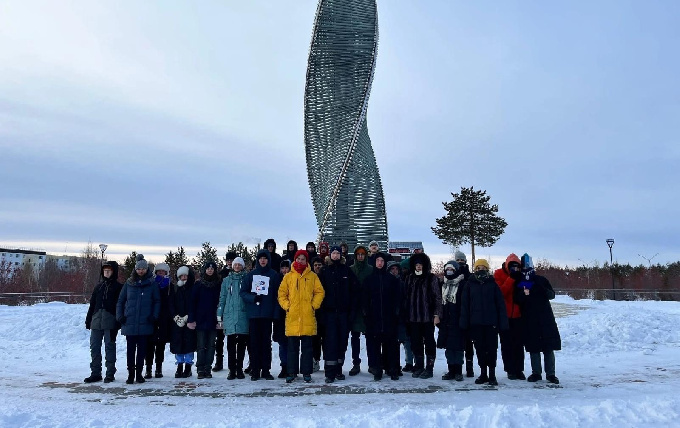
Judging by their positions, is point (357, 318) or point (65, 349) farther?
point (65, 349)

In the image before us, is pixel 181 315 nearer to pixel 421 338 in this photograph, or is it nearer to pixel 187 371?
pixel 187 371

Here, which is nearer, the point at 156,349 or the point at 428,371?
the point at 428,371

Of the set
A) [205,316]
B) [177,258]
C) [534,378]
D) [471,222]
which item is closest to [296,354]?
[205,316]

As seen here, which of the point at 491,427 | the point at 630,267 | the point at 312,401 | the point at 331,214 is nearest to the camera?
the point at 491,427

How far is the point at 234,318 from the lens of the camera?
712cm

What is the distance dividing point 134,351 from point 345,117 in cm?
1213

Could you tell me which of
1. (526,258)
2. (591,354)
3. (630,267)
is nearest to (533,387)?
(526,258)

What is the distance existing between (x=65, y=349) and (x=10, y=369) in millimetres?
2347

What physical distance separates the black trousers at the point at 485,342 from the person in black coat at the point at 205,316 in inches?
148

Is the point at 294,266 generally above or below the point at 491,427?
above

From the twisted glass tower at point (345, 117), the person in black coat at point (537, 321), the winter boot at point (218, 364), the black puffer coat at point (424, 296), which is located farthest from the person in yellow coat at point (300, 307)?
the twisted glass tower at point (345, 117)

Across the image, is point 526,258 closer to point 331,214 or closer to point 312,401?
point 312,401

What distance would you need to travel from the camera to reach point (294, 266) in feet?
22.2

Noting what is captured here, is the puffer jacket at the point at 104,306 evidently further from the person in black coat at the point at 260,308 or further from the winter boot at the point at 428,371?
the winter boot at the point at 428,371
